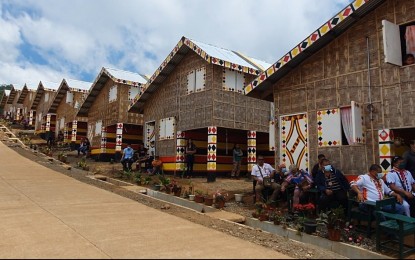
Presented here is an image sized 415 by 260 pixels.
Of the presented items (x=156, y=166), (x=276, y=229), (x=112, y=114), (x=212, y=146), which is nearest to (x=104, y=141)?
(x=112, y=114)

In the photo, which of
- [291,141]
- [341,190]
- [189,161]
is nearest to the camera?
[341,190]

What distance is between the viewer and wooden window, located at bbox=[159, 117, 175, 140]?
1716 centimetres

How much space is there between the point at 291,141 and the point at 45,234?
23.9 feet

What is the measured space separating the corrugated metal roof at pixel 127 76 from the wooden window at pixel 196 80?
7.29 metres

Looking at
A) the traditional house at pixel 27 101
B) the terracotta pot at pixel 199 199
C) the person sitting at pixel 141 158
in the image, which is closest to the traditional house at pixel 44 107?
the traditional house at pixel 27 101

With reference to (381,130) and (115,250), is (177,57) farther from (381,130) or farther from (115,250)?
(115,250)

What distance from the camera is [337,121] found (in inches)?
382

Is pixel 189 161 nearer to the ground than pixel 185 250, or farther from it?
farther from it

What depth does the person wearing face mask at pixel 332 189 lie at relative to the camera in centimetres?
822

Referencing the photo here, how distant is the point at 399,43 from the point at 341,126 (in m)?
2.45

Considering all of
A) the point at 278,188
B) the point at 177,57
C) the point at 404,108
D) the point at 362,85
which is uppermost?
the point at 177,57

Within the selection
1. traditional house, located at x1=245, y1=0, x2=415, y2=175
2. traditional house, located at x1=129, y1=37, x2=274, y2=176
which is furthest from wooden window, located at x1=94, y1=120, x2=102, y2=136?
traditional house, located at x1=245, y1=0, x2=415, y2=175

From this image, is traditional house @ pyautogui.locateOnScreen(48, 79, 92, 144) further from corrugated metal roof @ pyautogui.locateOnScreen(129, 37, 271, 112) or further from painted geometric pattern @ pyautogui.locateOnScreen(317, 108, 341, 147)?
painted geometric pattern @ pyautogui.locateOnScreen(317, 108, 341, 147)

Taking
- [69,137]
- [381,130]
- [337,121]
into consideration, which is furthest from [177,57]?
[69,137]
